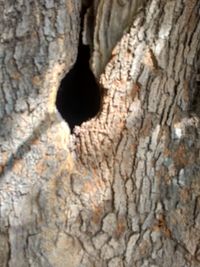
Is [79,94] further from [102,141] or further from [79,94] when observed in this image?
[102,141]

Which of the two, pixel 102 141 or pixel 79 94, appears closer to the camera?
pixel 102 141

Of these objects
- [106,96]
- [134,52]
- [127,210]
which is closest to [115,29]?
[134,52]

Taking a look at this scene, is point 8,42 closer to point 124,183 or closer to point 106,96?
point 106,96

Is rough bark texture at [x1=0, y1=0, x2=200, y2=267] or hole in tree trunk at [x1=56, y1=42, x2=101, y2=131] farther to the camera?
hole in tree trunk at [x1=56, y1=42, x2=101, y2=131]

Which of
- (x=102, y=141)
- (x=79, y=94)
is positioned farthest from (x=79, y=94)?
(x=102, y=141)
